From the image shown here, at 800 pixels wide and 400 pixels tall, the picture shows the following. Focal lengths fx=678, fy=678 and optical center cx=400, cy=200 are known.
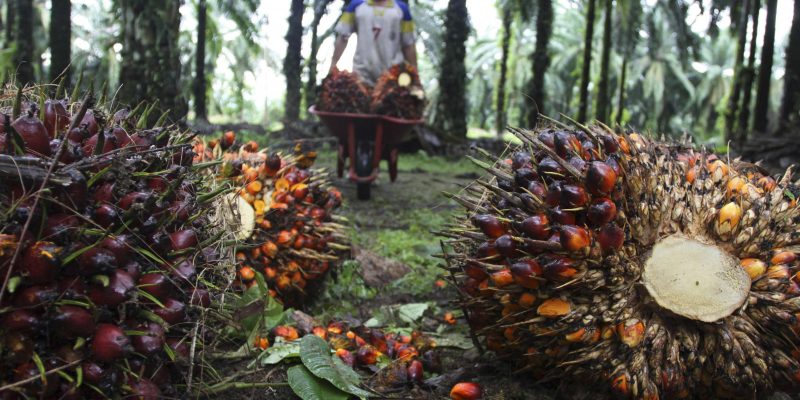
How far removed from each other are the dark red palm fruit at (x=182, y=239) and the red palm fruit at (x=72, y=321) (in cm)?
29

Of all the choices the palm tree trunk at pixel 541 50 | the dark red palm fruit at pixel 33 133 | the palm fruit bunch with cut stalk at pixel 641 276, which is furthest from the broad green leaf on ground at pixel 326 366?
the palm tree trunk at pixel 541 50

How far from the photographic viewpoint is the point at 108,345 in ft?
4.79

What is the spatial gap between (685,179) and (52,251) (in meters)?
1.90

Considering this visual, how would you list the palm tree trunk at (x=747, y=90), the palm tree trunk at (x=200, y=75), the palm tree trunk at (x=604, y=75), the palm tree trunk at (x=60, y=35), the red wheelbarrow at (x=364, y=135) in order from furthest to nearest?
1. the palm tree trunk at (x=200, y=75)
2. the palm tree trunk at (x=604, y=75)
3. the palm tree trunk at (x=747, y=90)
4. the red wheelbarrow at (x=364, y=135)
5. the palm tree trunk at (x=60, y=35)

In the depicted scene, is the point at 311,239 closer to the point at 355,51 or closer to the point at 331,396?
the point at 331,396

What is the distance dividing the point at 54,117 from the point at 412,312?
2064 millimetres

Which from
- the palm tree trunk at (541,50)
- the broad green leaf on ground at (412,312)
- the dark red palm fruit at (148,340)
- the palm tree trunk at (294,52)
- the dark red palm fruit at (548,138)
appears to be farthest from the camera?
the palm tree trunk at (294,52)

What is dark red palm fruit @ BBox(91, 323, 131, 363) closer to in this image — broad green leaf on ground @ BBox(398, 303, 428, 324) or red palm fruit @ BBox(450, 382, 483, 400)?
red palm fruit @ BBox(450, 382, 483, 400)

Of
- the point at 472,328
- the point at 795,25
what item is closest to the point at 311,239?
the point at 472,328

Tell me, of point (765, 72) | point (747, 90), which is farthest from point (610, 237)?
point (747, 90)

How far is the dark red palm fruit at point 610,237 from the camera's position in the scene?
2049 millimetres

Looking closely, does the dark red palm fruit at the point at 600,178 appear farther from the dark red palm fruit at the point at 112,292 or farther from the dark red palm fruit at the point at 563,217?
the dark red palm fruit at the point at 112,292

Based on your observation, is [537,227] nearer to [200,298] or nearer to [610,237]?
[610,237]

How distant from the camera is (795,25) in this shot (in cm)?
1044
